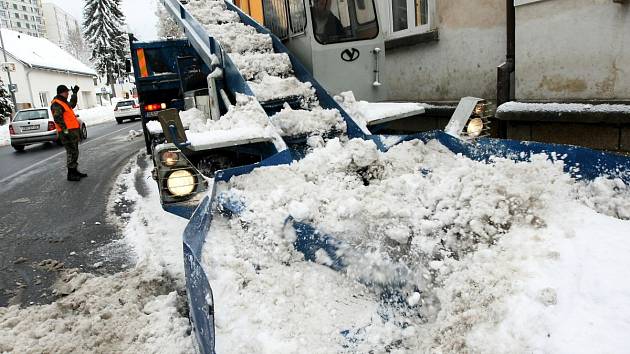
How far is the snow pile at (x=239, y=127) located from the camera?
3.63 metres

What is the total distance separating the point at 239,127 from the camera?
4.09 metres

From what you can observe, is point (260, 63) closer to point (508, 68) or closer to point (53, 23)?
point (508, 68)

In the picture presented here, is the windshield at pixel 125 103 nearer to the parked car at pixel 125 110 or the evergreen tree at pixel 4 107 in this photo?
the parked car at pixel 125 110

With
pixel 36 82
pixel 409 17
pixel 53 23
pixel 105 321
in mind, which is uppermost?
pixel 53 23

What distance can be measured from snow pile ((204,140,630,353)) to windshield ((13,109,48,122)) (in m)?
17.0

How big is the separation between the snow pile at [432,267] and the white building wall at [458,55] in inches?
189

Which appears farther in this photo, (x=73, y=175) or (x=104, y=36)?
(x=104, y=36)

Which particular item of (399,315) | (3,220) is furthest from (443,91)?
(3,220)

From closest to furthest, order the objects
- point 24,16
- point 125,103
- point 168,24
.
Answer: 1. point 125,103
2. point 168,24
3. point 24,16

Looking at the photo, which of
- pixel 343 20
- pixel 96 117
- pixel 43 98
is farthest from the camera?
pixel 43 98

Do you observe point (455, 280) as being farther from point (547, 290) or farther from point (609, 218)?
point (609, 218)

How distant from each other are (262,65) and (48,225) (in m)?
3.56

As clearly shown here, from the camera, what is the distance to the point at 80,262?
443 cm

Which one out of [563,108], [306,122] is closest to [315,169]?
[306,122]
